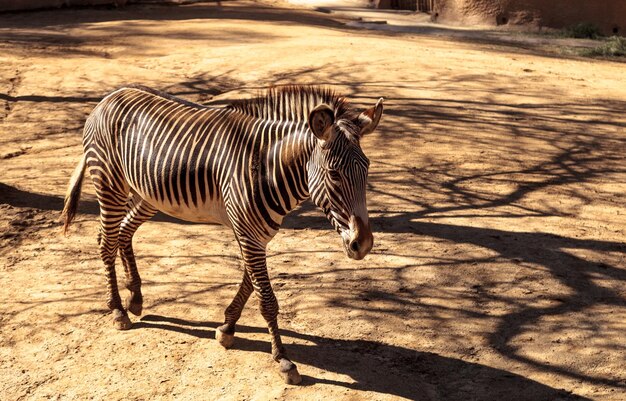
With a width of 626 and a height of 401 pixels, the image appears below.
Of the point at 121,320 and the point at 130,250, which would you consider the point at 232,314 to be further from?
the point at 130,250

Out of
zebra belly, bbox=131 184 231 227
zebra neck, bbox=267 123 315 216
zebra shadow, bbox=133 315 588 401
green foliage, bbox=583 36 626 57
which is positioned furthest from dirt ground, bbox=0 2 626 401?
green foliage, bbox=583 36 626 57

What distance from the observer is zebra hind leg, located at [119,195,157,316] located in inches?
230

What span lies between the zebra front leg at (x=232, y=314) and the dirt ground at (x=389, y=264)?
9 cm

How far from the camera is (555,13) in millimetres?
17656

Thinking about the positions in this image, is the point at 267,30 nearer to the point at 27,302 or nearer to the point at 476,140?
the point at 476,140

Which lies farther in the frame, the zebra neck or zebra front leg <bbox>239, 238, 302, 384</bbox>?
zebra front leg <bbox>239, 238, 302, 384</bbox>

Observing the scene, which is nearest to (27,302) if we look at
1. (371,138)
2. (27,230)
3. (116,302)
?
(116,302)

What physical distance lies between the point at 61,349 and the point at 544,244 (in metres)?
3.90

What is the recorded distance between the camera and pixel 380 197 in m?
8.12

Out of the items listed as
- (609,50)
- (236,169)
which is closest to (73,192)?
(236,169)

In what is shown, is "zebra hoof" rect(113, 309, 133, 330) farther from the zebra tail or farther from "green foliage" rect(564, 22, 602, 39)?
"green foliage" rect(564, 22, 602, 39)

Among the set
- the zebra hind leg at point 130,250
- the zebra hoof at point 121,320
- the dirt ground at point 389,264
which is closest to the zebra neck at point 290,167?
the dirt ground at point 389,264

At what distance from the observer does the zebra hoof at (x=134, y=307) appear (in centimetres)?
585

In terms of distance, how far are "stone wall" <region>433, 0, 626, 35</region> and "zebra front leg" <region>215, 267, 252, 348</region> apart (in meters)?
14.1
